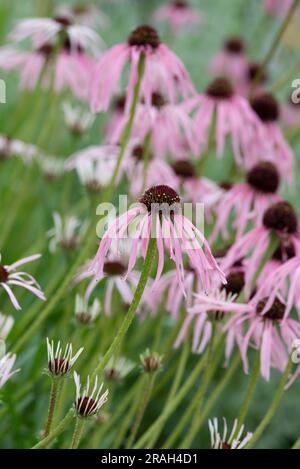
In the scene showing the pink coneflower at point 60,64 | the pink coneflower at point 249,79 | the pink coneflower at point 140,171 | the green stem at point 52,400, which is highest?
the pink coneflower at point 249,79

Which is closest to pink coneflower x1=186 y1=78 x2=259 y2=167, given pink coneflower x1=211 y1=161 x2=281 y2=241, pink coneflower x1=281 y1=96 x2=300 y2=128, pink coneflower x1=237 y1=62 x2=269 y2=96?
pink coneflower x1=211 y1=161 x2=281 y2=241

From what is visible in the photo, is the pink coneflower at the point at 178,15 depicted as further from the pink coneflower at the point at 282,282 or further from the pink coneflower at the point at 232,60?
the pink coneflower at the point at 282,282

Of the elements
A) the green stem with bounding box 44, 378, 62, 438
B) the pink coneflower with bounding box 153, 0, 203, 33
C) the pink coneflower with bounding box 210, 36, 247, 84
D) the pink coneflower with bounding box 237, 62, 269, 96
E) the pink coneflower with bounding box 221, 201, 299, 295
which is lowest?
the green stem with bounding box 44, 378, 62, 438

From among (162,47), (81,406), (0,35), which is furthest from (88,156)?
(0,35)

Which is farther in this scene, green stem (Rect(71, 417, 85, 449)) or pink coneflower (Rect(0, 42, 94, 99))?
pink coneflower (Rect(0, 42, 94, 99))

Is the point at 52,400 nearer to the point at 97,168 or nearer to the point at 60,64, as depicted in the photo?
the point at 97,168

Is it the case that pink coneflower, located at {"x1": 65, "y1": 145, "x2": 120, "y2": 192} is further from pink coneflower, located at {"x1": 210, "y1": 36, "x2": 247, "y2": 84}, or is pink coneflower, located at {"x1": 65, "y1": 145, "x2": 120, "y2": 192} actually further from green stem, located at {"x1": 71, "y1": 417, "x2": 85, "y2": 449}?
pink coneflower, located at {"x1": 210, "y1": 36, "x2": 247, "y2": 84}

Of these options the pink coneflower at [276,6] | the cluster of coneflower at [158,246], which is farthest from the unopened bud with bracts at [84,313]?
the pink coneflower at [276,6]

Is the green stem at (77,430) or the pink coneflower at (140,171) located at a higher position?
the pink coneflower at (140,171)
